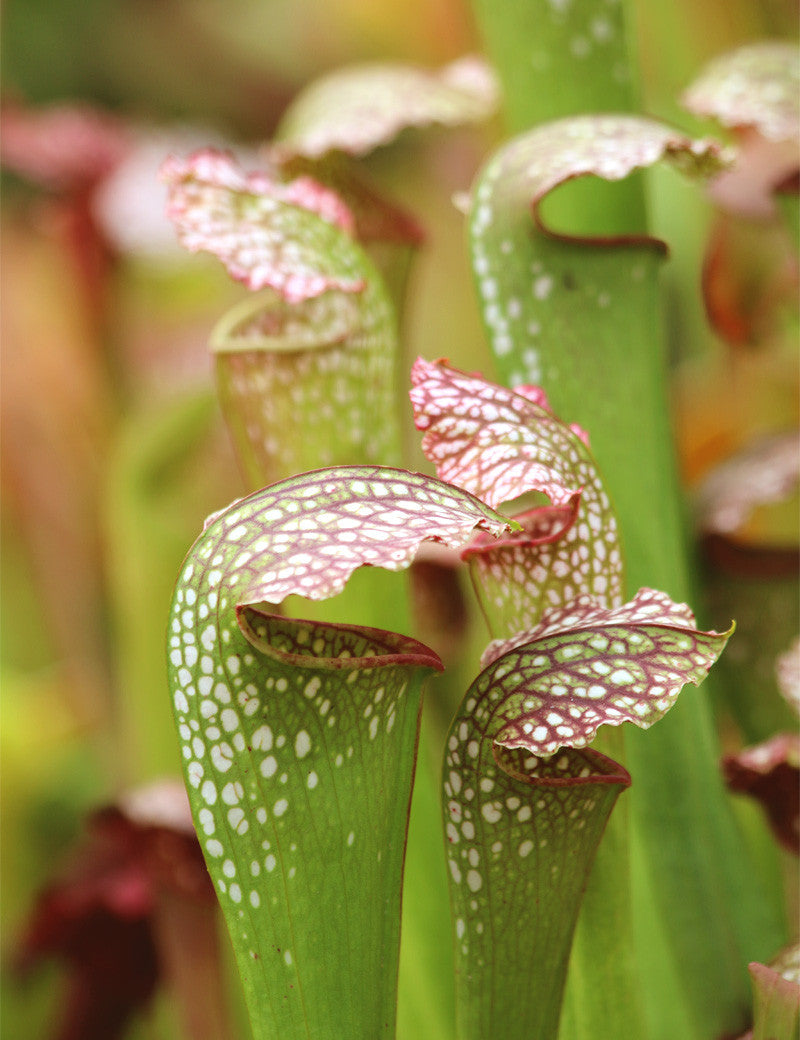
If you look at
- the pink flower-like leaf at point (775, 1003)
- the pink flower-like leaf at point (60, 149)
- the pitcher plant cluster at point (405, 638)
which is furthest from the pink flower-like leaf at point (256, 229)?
the pink flower-like leaf at point (60, 149)

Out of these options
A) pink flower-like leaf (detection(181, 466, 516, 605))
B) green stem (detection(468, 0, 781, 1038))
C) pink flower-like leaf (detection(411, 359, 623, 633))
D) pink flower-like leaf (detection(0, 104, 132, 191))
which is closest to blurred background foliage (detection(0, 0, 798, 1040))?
pink flower-like leaf (detection(0, 104, 132, 191))

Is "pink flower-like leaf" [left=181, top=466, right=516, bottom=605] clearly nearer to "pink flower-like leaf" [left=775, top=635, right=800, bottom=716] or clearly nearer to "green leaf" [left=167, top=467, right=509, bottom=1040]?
"green leaf" [left=167, top=467, right=509, bottom=1040]

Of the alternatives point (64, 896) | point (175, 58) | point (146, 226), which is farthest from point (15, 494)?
point (175, 58)

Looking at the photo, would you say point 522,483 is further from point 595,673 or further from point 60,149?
point 60,149

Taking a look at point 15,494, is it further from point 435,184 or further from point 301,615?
point 301,615

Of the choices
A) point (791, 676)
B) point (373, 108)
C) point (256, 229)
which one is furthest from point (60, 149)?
point (791, 676)
